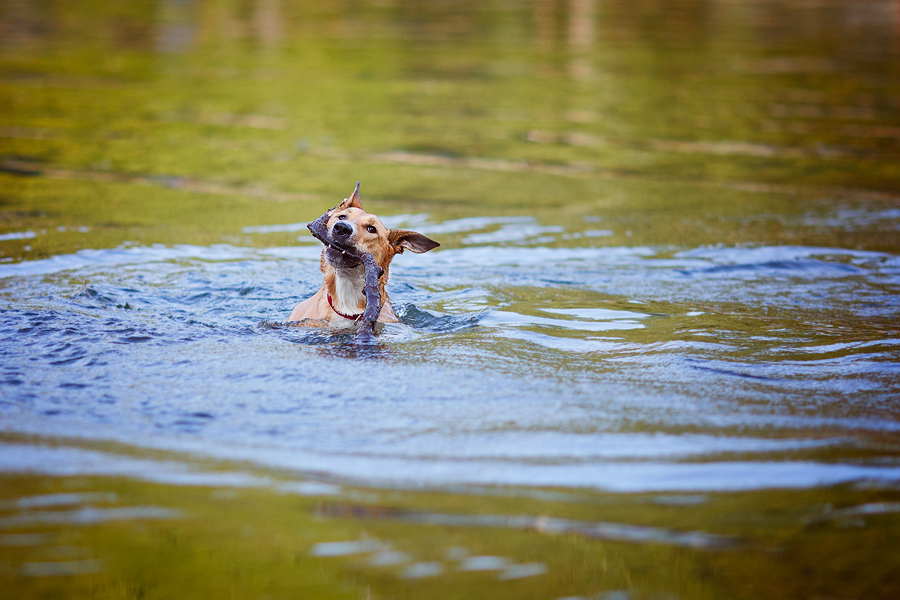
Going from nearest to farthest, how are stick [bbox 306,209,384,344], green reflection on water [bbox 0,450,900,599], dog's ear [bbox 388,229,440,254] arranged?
1. green reflection on water [bbox 0,450,900,599]
2. stick [bbox 306,209,384,344]
3. dog's ear [bbox 388,229,440,254]

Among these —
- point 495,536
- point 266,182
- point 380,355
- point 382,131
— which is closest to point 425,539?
point 495,536

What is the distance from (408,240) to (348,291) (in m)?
0.56

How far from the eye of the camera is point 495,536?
4.02 meters

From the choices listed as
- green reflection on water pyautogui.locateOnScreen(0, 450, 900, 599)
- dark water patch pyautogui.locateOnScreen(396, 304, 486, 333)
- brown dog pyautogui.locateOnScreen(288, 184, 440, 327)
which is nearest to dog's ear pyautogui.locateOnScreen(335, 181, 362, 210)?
brown dog pyautogui.locateOnScreen(288, 184, 440, 327)

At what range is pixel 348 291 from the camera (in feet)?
23.5

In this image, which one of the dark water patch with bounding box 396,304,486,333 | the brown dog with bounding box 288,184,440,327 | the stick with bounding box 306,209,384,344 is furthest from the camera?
the dark water patch with bounding box 396,304,486,333

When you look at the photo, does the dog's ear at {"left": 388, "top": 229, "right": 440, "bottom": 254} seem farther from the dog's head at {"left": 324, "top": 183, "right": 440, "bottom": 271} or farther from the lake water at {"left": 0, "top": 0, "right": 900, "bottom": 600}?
the lake water at {"left": 0, "top": 0, "right": 900, "bottom": 600}

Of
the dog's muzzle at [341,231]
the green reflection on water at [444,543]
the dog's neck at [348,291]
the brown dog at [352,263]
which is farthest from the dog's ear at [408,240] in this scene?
the green reflection on water at [444,543]

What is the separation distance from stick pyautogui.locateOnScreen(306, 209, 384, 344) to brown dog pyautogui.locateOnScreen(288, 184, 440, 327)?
0.15 ft

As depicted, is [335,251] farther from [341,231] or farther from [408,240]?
[408,240]

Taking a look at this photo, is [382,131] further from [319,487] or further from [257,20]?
[257,20]

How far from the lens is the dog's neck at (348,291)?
7.11 metres

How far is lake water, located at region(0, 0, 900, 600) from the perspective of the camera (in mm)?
3914

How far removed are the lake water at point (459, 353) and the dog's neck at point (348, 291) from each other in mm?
349
